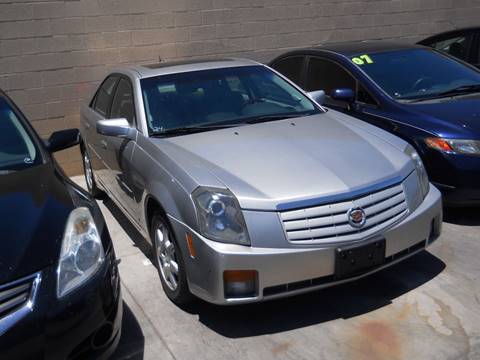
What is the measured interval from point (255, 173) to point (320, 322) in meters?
0.96

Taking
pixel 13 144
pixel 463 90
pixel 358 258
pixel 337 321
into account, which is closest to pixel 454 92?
pixel 463 90

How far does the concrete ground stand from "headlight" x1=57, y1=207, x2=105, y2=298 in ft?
2.44

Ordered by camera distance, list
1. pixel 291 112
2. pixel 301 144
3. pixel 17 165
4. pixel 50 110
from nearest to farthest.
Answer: pixel 17 165, pixel 301 144, pixel 291 112, pixel 50 110

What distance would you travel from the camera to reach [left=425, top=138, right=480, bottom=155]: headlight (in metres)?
4.53

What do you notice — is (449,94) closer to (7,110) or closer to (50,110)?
(7,110)

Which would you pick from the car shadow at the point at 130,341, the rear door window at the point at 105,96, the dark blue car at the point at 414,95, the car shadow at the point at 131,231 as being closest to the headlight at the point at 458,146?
the dark blue car at the point at 414,95

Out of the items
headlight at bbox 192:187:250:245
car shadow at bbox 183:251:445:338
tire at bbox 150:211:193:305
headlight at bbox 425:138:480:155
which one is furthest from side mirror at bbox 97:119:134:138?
headlight at bbox 425:138:480:155

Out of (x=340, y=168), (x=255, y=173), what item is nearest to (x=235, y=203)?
(x=255, y=173)

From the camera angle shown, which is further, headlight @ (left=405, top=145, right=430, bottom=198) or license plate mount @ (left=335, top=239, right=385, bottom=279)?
headlight @ (left=405, top=145, right=430, bottom=198)

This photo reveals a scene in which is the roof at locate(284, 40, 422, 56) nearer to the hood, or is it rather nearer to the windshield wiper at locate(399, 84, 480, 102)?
the windshield wiper at locate(399, 84, 480, 102)

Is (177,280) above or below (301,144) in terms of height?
below

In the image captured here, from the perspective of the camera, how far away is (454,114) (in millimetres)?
4844

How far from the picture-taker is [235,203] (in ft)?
10.5

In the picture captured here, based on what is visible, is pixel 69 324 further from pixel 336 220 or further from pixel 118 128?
pixel 118 128
